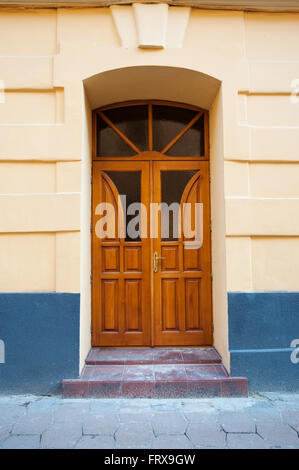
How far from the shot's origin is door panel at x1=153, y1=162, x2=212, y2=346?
4250mm

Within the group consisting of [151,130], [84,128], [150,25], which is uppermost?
[150,25]

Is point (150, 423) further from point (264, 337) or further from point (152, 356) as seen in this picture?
point (264, 337)

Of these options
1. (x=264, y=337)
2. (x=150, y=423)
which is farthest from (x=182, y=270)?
(x=150, y=423)

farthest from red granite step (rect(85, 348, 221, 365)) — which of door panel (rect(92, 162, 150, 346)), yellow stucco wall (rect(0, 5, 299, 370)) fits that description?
yellow stucco wall (rect(0, 5, 299, 370))

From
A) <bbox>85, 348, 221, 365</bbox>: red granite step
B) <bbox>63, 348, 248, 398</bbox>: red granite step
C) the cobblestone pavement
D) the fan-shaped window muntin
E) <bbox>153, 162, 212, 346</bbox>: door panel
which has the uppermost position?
the fan-shaped window muntin

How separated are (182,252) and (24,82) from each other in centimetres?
292

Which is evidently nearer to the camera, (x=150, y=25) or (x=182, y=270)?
(x=150, y=25)

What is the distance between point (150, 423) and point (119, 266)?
78.1 inches

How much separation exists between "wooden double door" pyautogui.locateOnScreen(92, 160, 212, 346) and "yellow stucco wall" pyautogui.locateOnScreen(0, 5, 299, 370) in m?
0.48

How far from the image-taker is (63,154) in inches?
145

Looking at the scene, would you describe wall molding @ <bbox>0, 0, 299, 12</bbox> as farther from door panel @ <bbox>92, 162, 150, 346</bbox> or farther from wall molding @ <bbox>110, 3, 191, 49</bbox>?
door panel @ <bbox>92, 162, 150, 346</bbox>

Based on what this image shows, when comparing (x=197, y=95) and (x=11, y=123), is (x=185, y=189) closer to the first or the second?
(x=197, y=95)

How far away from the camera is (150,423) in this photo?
2896 millimetres
